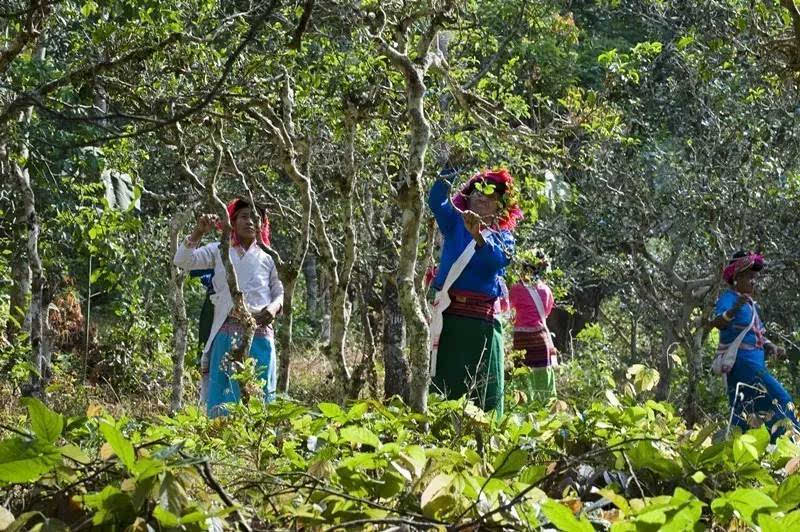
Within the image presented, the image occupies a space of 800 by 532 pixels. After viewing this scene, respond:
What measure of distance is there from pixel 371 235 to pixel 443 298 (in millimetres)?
2735

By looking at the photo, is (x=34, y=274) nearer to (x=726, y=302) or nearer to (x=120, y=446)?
(x=726, y=302)

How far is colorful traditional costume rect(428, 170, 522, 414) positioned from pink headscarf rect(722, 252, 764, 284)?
3.41m

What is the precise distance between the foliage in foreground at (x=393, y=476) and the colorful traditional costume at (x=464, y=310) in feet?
7.45

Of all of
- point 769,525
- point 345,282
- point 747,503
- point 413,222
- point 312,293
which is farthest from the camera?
point 312,293

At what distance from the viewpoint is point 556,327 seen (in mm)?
20125

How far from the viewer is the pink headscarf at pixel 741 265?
9.20m

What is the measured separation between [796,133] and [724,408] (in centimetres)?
364

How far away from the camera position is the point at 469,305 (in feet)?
21.2

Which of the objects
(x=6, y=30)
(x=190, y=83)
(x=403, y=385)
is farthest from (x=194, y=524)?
(x=403, y=385)

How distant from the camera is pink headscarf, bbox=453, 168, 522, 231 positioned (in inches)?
236

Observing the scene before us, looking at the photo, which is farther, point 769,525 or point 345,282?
point 345,282

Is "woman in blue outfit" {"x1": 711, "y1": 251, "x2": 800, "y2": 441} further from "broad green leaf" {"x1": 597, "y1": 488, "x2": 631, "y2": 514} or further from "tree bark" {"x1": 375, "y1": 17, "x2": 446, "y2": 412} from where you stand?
"broad green leaf" {"x1": 597, "y1": 488, "x2": 631, "y2": 514}

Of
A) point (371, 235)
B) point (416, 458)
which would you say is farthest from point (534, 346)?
point (416, 458)

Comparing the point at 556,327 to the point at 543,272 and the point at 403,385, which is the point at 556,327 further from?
the point at 543,272
